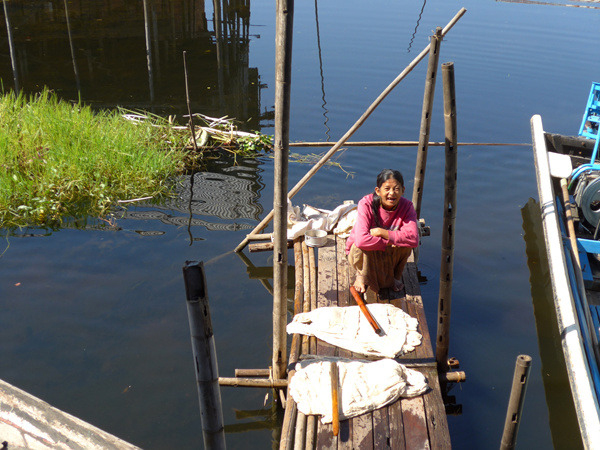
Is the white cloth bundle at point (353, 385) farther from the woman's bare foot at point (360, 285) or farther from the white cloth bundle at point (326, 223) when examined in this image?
the white cloth bundle at point (326, 223)

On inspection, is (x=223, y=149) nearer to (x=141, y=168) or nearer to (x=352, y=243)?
(x=141, y=168)

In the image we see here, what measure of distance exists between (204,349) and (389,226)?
9.11 feet

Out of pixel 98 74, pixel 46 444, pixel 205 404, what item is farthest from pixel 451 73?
pixel 98 74

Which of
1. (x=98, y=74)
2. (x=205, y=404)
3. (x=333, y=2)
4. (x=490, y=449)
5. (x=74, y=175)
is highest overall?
(x=333, y=2)

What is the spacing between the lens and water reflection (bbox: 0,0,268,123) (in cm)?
1114

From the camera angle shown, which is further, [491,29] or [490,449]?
[491,29]

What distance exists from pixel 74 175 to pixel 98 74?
6016 mm

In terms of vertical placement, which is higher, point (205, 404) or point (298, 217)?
point (298, 217)

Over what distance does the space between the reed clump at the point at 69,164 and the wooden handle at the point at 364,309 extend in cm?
368

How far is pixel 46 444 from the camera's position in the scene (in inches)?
110

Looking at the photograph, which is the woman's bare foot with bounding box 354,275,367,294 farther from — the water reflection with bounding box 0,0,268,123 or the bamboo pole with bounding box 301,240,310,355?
the water reflection with bounding box 0,0,268,123

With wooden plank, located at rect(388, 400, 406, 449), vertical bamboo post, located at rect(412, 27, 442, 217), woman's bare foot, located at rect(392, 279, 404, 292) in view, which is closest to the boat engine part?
vertical bamboo post, located at rect(412, 27, 442, 217)

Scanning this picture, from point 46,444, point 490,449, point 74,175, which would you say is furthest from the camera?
point 74,175

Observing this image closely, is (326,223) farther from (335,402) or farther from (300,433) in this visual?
(300,433)
